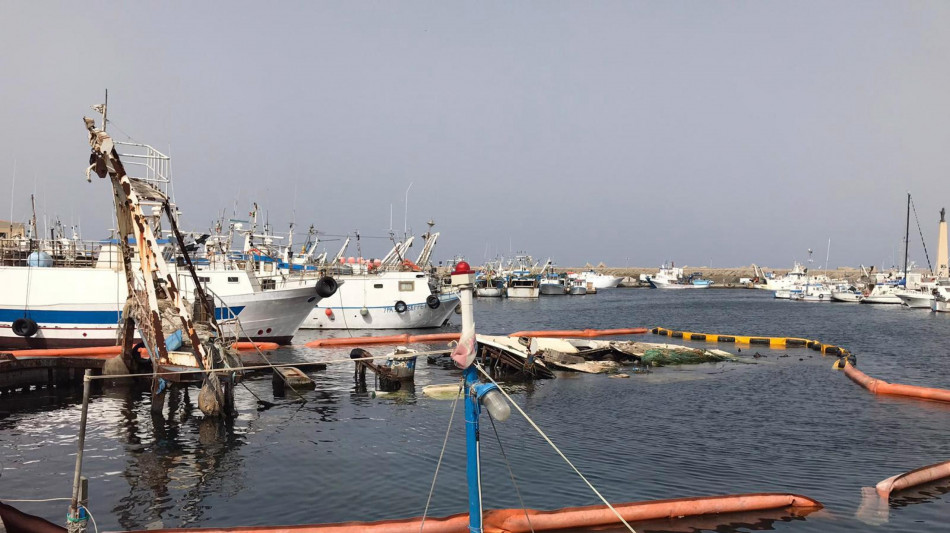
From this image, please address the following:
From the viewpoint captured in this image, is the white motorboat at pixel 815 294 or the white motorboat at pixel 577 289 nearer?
the white motorboat at pixel 815 294

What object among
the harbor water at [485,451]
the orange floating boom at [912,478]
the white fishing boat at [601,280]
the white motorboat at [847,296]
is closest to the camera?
the harbor water at [485,451]

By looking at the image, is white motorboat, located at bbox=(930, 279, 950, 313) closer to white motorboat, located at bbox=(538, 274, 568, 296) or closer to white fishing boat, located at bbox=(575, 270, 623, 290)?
white motorboat, located at bbox=(538, 274, 568, 296)

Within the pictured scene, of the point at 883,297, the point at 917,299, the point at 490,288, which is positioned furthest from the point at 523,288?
the point at 917,299

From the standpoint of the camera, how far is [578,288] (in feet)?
455

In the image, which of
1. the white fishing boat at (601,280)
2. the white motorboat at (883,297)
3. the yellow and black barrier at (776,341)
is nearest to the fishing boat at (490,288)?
the white fishing boat at (601,280)

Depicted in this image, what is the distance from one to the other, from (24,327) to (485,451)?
85.9 feet

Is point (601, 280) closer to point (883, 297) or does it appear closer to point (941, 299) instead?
Result: point (883, 297)

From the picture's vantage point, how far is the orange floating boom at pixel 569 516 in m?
10.0

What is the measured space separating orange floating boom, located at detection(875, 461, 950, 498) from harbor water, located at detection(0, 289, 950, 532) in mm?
240

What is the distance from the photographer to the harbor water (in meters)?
12.4

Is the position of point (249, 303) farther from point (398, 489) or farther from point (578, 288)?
point (578, 288)

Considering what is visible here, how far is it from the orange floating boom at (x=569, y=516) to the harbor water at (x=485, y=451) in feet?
0.80

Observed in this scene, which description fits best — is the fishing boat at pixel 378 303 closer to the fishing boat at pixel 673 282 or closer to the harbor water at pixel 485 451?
the harbor water at pixel 485 451

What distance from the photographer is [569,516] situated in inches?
429
